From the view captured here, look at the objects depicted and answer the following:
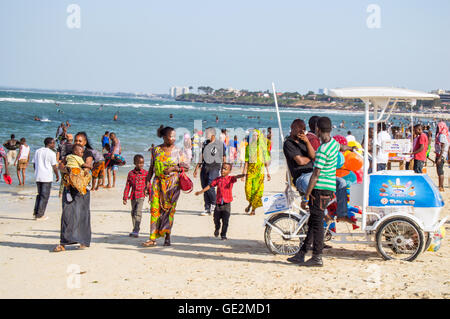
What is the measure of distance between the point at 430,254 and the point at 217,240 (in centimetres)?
314

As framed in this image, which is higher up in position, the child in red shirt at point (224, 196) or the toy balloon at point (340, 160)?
the toy balloon at point (340, 160)

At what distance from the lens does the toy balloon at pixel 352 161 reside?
7320mm

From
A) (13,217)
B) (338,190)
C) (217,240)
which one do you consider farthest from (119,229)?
(338,190)

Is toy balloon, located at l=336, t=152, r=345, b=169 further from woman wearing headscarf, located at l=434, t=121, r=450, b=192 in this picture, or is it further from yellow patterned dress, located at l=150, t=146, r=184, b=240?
woman wearing headscarf, located at l=434, t=121, r=450, b=192

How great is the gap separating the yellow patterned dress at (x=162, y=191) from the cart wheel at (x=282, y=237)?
4.79 feet

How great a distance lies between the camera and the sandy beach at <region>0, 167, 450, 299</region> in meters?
5.70

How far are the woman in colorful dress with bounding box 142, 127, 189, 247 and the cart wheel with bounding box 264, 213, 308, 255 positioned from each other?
149 centimetres

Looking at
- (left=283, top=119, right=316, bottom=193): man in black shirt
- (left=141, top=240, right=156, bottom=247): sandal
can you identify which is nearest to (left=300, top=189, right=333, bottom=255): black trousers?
(left=283, top=119, right=316, bottom=193): man in black shirt

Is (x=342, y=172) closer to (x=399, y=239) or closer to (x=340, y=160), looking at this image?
(x=340, y=160)

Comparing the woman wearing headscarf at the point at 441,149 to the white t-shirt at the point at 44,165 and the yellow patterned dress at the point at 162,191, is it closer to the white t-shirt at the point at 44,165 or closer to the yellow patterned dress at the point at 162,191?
the yellow patterned dress at the point at 162,191

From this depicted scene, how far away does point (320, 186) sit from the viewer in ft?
21.0

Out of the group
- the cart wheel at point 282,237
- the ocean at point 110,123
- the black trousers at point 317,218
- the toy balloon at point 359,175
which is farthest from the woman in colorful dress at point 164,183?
the ocean at point 110,123

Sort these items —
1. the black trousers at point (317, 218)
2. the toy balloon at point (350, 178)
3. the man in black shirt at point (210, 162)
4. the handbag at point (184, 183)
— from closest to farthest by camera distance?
the black trousers at point (317, 218) < the toy balloon at point (350, 178) < the handbag at point (184, 183) < the man in black shirt at point (210, 162)
